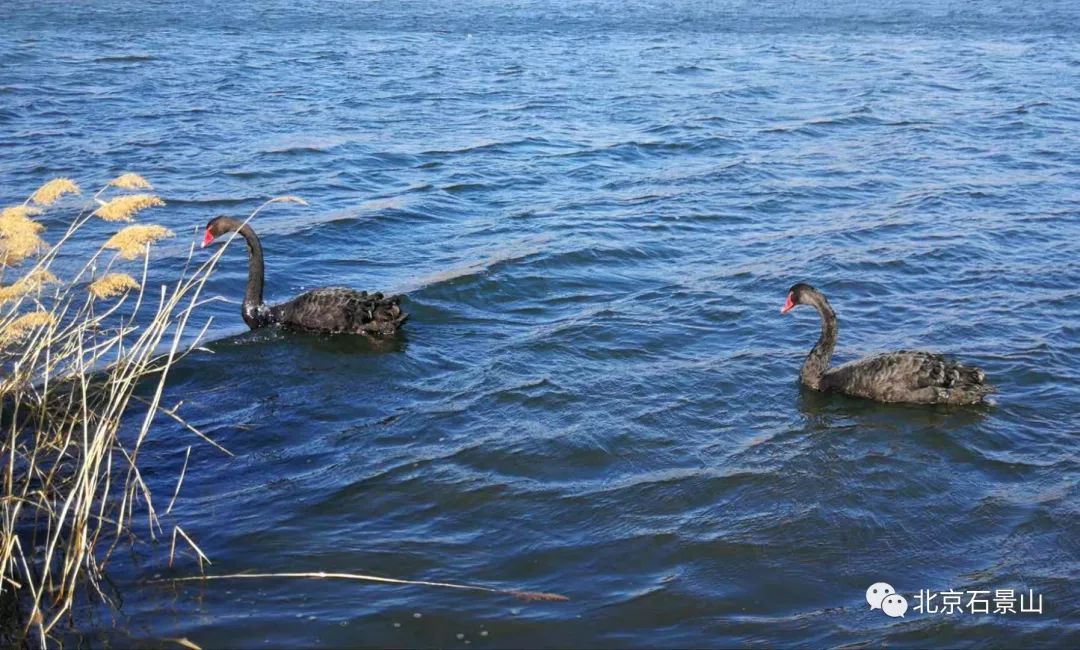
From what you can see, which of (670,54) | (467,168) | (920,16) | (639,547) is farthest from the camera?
(920,16)

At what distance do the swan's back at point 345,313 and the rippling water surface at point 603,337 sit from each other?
0.19m

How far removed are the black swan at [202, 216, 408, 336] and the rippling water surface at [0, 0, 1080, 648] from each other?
0.61ft

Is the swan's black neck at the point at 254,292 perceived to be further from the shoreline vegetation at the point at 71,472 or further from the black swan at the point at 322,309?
the shoreline vegetation at the point at 71,472

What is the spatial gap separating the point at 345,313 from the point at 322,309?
24 centimetres

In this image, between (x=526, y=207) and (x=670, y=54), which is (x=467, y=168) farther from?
(x=670, y=54)

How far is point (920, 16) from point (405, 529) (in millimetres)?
24049

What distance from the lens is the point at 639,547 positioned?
22.4ft

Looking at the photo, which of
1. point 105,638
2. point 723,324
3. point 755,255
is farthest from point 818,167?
point 105,638

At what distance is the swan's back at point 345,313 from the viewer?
9.81 meters

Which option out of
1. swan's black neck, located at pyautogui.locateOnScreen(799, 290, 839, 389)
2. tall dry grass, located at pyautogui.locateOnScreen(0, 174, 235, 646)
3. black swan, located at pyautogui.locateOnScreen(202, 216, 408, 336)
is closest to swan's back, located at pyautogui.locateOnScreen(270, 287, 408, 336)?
black swan, located at pyautogui.locateOnScreen(202, 216, 408, 336)

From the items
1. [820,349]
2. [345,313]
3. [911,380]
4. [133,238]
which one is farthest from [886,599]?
[345,313]

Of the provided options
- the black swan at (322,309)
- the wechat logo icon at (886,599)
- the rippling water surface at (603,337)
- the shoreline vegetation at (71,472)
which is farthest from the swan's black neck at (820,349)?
the shoreline vegetation at (71,472)

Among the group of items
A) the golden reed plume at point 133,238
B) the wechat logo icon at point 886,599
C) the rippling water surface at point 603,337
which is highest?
the golden reed plume at point 133,238

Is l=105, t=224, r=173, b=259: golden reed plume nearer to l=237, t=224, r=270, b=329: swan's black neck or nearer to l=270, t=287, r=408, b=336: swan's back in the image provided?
l=270, t=287, r=408, b=336: swan's back
